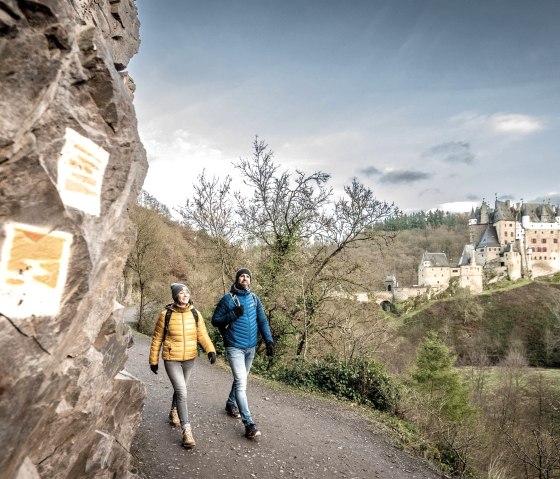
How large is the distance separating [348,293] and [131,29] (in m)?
10.4

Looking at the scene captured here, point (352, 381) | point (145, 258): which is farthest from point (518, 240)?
point (352, 381)

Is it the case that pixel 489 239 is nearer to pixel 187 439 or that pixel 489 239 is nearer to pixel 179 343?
pixel 187 439

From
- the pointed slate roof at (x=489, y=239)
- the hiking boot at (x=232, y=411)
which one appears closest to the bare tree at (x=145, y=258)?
the hiking boot at (x=232, y=411)

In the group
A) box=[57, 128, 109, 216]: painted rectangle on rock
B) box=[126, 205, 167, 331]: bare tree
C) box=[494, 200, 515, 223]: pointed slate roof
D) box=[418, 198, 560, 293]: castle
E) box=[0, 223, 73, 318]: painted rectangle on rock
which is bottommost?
box=[0, 223, 73, 318]: painted rectangle on rock

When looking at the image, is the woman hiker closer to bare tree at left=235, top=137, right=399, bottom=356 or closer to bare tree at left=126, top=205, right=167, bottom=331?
bare tree at left=235, top=137, right=399, bottom=356

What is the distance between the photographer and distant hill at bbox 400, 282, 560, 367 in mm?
42188

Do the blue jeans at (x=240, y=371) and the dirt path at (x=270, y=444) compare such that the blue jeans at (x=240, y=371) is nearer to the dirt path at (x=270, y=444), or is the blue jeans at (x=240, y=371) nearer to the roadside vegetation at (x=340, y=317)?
the dirt path at (x=270, y=444)

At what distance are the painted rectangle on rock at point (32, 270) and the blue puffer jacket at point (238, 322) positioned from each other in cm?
297

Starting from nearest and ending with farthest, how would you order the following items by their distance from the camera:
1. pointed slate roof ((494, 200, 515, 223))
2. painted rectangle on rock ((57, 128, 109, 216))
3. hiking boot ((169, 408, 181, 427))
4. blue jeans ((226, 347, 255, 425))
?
painted rectangle on rock ((57, 128, 109, 216)) < blue jeans ((226, 347, 255, 425)) < hiking boot ((169, 408, 181, 427)) < pointed slate roof ((494, 200, 515, 223))

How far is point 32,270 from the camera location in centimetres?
225

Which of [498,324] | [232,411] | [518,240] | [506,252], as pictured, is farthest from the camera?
[518,240]

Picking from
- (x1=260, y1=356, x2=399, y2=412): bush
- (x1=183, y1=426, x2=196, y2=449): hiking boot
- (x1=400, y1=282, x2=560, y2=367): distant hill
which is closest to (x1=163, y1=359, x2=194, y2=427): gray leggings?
(x1=183, y1=426, x2=196, y2=449): hiking boot

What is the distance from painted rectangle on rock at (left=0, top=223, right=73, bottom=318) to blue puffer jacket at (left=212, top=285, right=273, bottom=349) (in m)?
2.97

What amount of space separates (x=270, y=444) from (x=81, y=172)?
15.0ft
